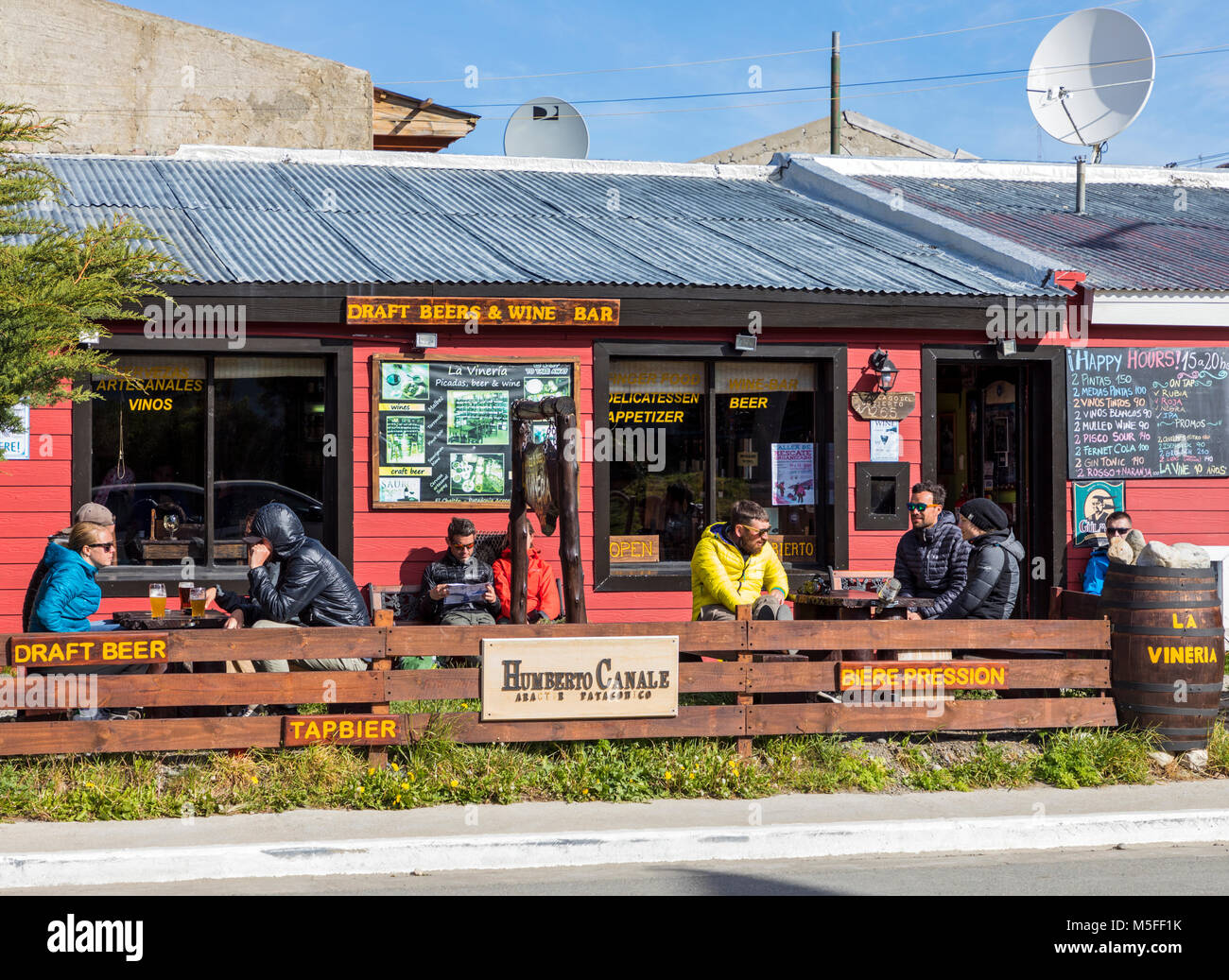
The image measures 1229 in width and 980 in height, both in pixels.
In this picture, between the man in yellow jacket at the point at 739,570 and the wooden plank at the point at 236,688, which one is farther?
the man in yellow jacket at the point at 739,570

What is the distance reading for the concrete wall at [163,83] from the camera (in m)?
17.6

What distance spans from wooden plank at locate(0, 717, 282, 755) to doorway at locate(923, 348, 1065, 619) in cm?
665

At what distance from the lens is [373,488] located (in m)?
9.51

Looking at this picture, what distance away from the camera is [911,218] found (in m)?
12.7

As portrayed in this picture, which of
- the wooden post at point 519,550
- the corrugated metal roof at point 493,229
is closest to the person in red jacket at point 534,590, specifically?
the wooden post at point 519,550

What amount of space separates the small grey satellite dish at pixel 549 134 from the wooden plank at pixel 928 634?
433 inches

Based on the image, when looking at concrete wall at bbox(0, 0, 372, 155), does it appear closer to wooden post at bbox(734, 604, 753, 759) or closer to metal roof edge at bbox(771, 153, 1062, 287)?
metal roof edge at bbox(771, 153, 1062, 287)

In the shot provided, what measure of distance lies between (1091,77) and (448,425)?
8.35m

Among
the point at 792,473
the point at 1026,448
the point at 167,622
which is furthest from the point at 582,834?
the point at 1026,448

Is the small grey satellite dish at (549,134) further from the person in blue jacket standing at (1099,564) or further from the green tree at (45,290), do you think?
the green tree at (45,290)

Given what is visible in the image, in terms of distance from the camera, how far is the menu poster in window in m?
10.5
